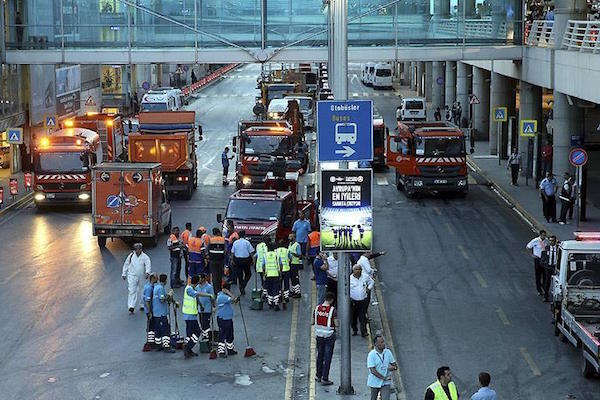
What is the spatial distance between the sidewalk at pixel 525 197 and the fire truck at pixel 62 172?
1474 centimetres

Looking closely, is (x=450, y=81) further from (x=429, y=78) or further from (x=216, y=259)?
(x=216, y=259)

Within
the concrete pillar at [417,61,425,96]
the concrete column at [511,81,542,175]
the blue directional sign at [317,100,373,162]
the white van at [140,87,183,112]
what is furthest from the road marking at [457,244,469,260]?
the concrete pillar at [417,61,425,96]

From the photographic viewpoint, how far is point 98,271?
34.7m

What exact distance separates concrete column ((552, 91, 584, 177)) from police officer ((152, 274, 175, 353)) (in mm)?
25981

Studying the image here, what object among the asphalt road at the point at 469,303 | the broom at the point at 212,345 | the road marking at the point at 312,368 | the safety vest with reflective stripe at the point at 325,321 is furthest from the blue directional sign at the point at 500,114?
the safety vest with reflective stripe at the point at 325,321

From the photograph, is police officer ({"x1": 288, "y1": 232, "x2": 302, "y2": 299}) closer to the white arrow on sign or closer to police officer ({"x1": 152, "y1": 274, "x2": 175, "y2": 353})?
police officer ({"x1": 152, "y1": 274, "x2": 175, "y2": 353})

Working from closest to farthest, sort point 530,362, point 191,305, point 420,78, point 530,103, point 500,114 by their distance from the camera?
1. point 530,362
2. point 191,305
3. point 530,103
4. point 500,114
5. point 420,78

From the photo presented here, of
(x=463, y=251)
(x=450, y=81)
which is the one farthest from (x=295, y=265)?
(x=450, y=81)

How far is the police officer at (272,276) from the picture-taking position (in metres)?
29.4

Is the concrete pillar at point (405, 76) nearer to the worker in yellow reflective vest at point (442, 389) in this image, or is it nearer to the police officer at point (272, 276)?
the police officer at point (272, 276)

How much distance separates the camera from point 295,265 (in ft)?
100

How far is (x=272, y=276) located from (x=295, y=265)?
3.80 feet

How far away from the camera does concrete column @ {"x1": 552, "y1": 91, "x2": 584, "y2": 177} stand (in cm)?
4866

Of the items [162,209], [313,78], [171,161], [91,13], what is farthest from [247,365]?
[313,78]
